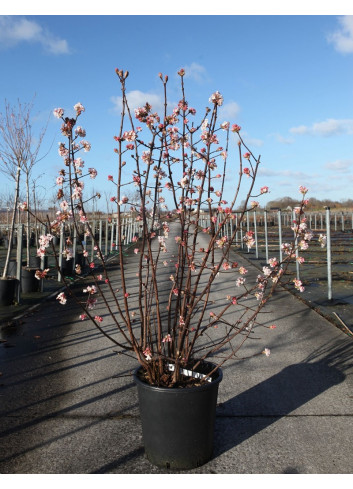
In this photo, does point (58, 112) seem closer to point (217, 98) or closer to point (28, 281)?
point (217, 98)

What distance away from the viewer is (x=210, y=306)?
7289mm

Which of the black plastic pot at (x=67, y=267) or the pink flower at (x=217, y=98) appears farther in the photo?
the black plastic pot at (x=67, y=267)

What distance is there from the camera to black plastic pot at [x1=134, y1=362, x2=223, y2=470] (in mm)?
2613

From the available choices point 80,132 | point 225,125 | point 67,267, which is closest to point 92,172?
point 80,132

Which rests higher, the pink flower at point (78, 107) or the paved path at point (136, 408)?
the pink flower at point (78, 107)

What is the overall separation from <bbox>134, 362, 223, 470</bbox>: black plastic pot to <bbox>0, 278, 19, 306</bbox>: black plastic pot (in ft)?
17.5

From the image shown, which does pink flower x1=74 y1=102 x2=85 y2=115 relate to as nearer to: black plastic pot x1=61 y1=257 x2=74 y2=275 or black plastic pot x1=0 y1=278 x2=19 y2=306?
black plastic pot x1=0 y1=278 x2=19 y2=306

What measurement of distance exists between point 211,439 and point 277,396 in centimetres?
108

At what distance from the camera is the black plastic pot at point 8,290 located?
24.2 ft

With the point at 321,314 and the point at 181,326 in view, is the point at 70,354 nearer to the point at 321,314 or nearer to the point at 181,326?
the point at 181,326

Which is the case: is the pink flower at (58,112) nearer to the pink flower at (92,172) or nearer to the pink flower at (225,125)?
the pink flower at (92,172)

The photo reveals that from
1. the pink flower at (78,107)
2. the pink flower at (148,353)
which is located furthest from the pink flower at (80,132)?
the pink flower at (148,353)

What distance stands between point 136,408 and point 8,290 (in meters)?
4.67

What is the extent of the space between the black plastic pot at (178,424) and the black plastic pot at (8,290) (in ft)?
17.5
